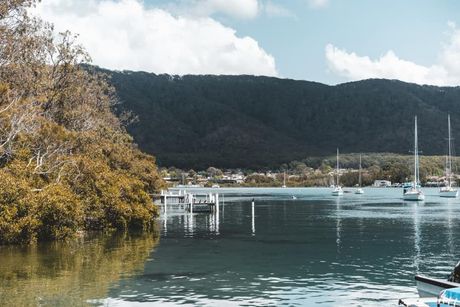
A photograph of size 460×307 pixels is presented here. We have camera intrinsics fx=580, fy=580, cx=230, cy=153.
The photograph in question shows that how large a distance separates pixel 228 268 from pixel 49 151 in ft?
75.8

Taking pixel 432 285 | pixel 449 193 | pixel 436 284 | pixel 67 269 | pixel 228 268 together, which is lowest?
pixel 228 268

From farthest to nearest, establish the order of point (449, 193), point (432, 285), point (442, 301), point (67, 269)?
point (449, 193)
point (67, 269)
point (432, 285)
point (442, 301)

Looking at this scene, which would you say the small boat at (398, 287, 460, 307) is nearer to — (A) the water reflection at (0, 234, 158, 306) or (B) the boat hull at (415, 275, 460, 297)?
(B) the boat hull at (415, 275, 460, 297)

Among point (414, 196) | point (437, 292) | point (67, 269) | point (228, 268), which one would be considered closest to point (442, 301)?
point (437, 292)

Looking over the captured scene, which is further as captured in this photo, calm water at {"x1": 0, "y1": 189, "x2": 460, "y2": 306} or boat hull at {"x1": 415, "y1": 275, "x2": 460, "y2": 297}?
calm water at {"x1": 0, "y1": 189, "x2": 460, "y2": 306}

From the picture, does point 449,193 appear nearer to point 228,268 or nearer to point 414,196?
point 414,196

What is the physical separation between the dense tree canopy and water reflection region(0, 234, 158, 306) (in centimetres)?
264

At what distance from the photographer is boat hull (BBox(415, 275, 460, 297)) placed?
2300cm

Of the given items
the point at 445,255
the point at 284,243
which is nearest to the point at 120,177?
the point at 284,243

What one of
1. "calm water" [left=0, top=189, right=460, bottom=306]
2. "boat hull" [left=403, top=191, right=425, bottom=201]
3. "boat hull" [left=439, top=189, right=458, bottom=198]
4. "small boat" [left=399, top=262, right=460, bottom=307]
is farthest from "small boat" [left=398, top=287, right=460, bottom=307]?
"boat hull" [left=439, top=189, right=458, bottom=198]

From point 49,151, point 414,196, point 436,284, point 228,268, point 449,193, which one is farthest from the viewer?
point 449,193

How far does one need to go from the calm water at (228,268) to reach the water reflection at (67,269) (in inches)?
2.1

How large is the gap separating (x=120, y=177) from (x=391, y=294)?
4001cm

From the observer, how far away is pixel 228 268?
36.4 meters
